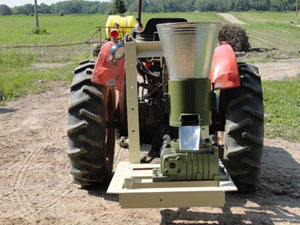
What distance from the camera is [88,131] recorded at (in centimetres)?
457

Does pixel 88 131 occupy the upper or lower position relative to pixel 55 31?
upper

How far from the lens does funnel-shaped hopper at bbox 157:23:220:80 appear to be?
347 centimetres

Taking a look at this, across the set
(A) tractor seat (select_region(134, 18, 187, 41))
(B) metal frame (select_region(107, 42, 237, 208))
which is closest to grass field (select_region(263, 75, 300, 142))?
(A) tractor seat (select_region(134, 18, 187, 41))

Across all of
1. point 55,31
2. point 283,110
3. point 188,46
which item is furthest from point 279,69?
point 55,31

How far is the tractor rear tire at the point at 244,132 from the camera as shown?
441 centimetres

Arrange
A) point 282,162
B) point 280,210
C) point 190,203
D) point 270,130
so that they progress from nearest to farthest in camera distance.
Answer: point 190,203
point 280,210
point 282,162
point 270,130

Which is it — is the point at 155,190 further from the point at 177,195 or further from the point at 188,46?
the point at 188,46

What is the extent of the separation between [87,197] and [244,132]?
1.68m

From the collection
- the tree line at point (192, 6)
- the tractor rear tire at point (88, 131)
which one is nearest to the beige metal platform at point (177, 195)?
the tractor rear tire at point (88, 131)

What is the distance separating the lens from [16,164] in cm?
616

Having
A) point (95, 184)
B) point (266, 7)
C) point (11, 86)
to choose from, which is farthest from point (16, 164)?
point (266, 7)

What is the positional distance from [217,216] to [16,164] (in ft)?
9.72

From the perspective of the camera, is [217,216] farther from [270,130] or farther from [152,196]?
[270,130]

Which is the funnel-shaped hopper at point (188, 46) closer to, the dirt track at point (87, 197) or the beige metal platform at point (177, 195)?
the beige metal platform at point (177, 195)
